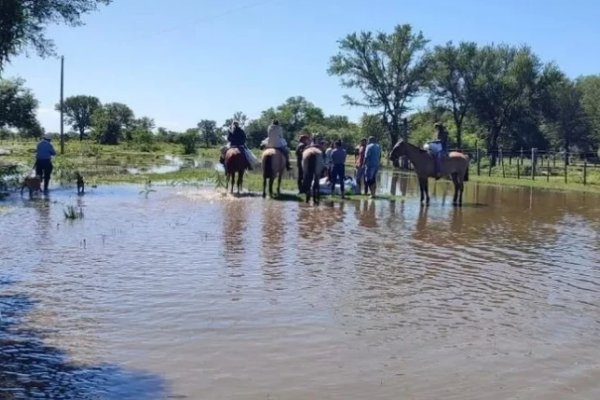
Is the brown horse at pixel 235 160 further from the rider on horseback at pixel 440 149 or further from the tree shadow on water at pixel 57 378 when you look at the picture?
the tree shadow on water at pixel 57 378

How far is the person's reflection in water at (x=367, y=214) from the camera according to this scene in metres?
15.5

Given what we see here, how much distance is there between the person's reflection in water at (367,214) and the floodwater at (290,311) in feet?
3.41

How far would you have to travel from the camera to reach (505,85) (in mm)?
58156

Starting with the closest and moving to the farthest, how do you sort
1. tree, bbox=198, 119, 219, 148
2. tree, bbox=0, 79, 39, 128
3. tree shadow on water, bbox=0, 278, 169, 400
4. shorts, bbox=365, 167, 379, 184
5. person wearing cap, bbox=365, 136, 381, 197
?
1. tree shadow on water, bbox=0, 278, 169, 400
2. person wearing cap, bbox=365, 136, 381, 197
3. shorts, bbox=365, 167, 379, 184
4. tree, bbox=0, 79, 39, 128
5. tree, bbox=198, 119, 219, 148

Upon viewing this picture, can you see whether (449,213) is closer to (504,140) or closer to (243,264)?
(243,264)

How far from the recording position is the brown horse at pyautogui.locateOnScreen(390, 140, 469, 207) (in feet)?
70.3

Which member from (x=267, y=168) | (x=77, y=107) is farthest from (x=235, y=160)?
(x=77, y=107)

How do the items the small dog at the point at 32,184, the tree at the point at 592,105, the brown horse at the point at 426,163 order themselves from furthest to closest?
the tree at the point at 592,105
the brown horse at the point at 426,163
the small dog at the point at 32,184

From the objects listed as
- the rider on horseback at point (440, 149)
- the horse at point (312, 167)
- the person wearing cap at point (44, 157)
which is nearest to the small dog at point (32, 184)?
the person wearing cap at point (44, 157)

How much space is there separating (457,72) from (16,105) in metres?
36.2

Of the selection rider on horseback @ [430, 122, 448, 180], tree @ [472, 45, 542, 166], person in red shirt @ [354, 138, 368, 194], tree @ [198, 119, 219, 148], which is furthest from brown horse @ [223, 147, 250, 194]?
tree @ [198, 119, 219, 148]

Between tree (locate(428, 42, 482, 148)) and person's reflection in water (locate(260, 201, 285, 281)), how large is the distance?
44517 millimetres

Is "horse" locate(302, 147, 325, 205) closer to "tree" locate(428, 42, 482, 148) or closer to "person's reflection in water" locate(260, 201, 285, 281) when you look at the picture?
"person's reflection in water" locate(260, 201, 285, 281)

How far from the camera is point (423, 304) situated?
8.16 m
